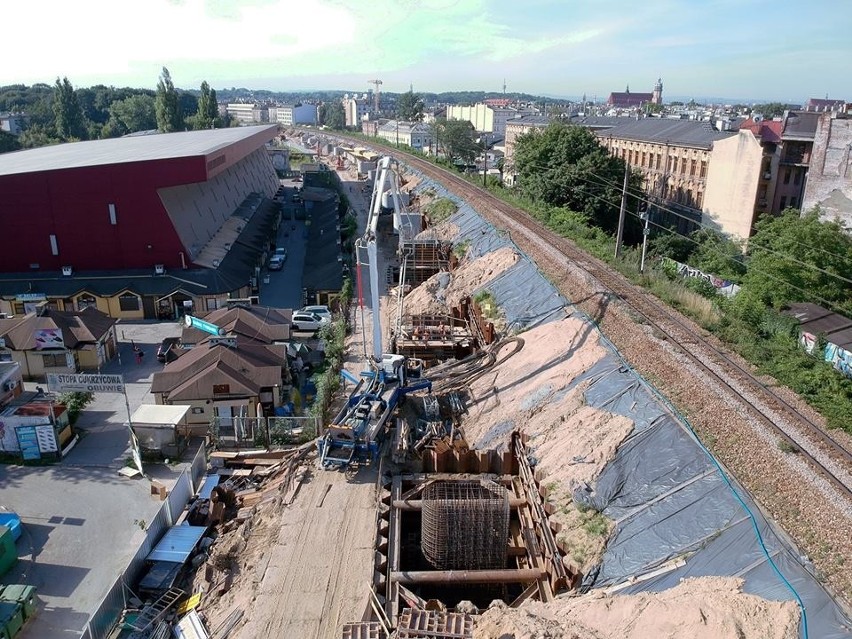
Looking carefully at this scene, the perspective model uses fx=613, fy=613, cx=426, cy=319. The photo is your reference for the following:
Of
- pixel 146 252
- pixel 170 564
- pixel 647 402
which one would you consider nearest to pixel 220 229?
pixel 146 252

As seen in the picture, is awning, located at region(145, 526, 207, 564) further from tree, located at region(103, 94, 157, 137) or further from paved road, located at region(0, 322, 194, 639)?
tree, located at region(103, 94, 157, 137)

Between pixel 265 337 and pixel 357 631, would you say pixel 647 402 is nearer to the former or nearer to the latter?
pixel 357 631

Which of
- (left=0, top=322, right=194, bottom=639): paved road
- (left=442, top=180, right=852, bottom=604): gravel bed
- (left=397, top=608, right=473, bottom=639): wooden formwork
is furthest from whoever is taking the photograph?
(left=0, top=322, right=194, bottom=639): paved road

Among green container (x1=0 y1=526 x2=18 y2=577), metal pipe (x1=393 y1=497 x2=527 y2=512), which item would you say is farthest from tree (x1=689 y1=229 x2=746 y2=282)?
green container (x1=0 y1=526 x2=18 y2=577)

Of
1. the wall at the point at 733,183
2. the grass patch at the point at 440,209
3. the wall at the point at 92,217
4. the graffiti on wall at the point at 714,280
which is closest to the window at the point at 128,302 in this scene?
the wall at the point at 92,217

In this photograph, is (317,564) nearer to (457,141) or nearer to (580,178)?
(580,178)

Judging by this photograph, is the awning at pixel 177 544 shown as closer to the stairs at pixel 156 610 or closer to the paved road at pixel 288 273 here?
the stairs at pixel 156 610

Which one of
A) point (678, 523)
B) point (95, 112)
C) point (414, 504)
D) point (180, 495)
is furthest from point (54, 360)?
point (95, 112)
